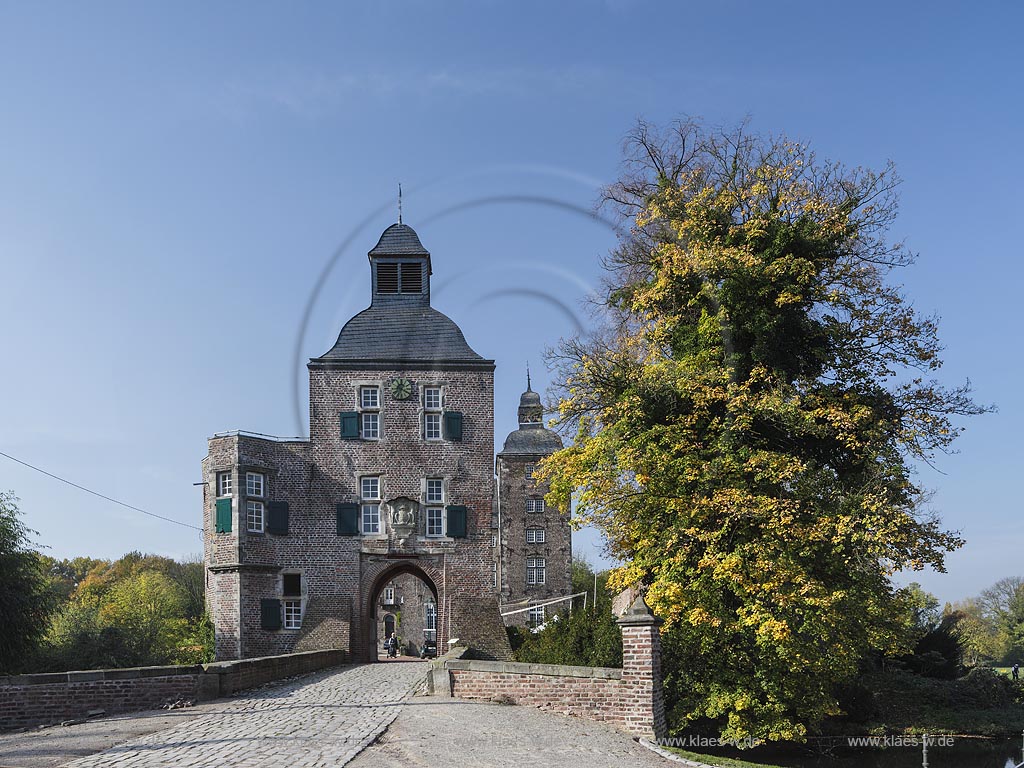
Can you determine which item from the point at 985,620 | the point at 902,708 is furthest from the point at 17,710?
the point at 985,620

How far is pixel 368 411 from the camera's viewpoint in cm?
3478

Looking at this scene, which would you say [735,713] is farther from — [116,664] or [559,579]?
[559,579]

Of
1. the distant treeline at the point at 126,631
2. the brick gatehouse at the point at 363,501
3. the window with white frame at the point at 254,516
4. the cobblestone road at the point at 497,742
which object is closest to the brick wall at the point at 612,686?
the cobblestone road at the point at 497,742

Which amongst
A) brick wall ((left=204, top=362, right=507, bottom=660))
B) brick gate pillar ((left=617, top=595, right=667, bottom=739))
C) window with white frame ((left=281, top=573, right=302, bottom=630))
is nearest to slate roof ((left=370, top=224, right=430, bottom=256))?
brick wall ((left=204, top=362, right=507, bottom=660))

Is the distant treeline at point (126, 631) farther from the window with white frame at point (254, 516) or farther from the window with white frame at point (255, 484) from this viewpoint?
the window with white frame at point (255, 484)

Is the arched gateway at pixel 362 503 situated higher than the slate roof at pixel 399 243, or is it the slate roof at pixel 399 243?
the slate roof at pixel 399 243

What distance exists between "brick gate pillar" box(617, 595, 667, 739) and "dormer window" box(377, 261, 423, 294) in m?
24.6

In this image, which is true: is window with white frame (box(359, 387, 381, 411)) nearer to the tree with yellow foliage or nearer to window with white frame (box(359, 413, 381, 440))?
window with white frame (box(359, 413, 381, 440))

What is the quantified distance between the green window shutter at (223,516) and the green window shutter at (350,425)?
4.68m

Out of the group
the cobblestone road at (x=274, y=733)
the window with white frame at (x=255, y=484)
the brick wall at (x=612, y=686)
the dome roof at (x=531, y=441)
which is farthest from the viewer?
the dome roof at (x=531, y=441)

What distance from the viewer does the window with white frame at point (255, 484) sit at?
32.8 m

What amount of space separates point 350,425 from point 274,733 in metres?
22.1

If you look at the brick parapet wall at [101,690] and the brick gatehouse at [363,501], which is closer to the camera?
the brick parapet wall at [101,690]

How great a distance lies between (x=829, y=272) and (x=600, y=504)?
6.64 m
